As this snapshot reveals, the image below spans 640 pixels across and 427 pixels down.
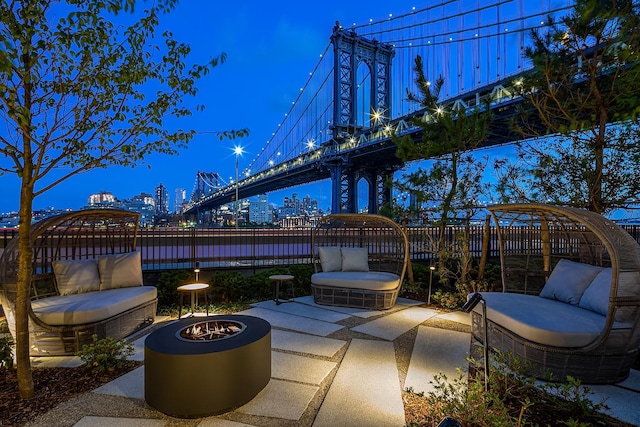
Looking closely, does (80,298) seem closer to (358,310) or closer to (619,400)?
(358,310)

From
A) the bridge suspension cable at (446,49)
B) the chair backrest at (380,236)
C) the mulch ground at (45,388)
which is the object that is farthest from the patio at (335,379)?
the bridge suspension cable at (446,49)

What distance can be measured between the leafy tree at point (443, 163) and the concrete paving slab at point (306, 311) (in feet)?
6.80

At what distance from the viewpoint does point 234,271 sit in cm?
643

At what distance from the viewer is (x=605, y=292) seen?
3.20m

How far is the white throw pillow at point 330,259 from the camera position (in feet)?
19.4

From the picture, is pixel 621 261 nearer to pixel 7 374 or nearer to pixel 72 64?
pixel 72 64

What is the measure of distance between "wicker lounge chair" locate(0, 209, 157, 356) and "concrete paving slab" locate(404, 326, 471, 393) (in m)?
3.03

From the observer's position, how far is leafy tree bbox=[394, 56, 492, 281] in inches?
226

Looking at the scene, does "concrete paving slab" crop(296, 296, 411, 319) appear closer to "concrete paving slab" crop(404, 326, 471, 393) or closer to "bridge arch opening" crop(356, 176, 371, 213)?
"concrete paving slab" crop(404, 326, 471, 393)

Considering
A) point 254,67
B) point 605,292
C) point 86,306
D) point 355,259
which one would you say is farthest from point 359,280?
point 254,67

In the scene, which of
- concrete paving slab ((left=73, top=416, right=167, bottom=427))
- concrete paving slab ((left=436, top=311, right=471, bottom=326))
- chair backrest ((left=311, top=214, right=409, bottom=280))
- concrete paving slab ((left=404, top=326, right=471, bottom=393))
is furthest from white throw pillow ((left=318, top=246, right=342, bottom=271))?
concrete paving slab ((left=73, top=416, right=167, bottom=427))

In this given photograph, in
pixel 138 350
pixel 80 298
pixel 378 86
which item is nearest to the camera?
pixel 138 350

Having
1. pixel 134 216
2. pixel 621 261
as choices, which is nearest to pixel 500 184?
pixel 621 261

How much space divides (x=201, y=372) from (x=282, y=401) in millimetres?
655
